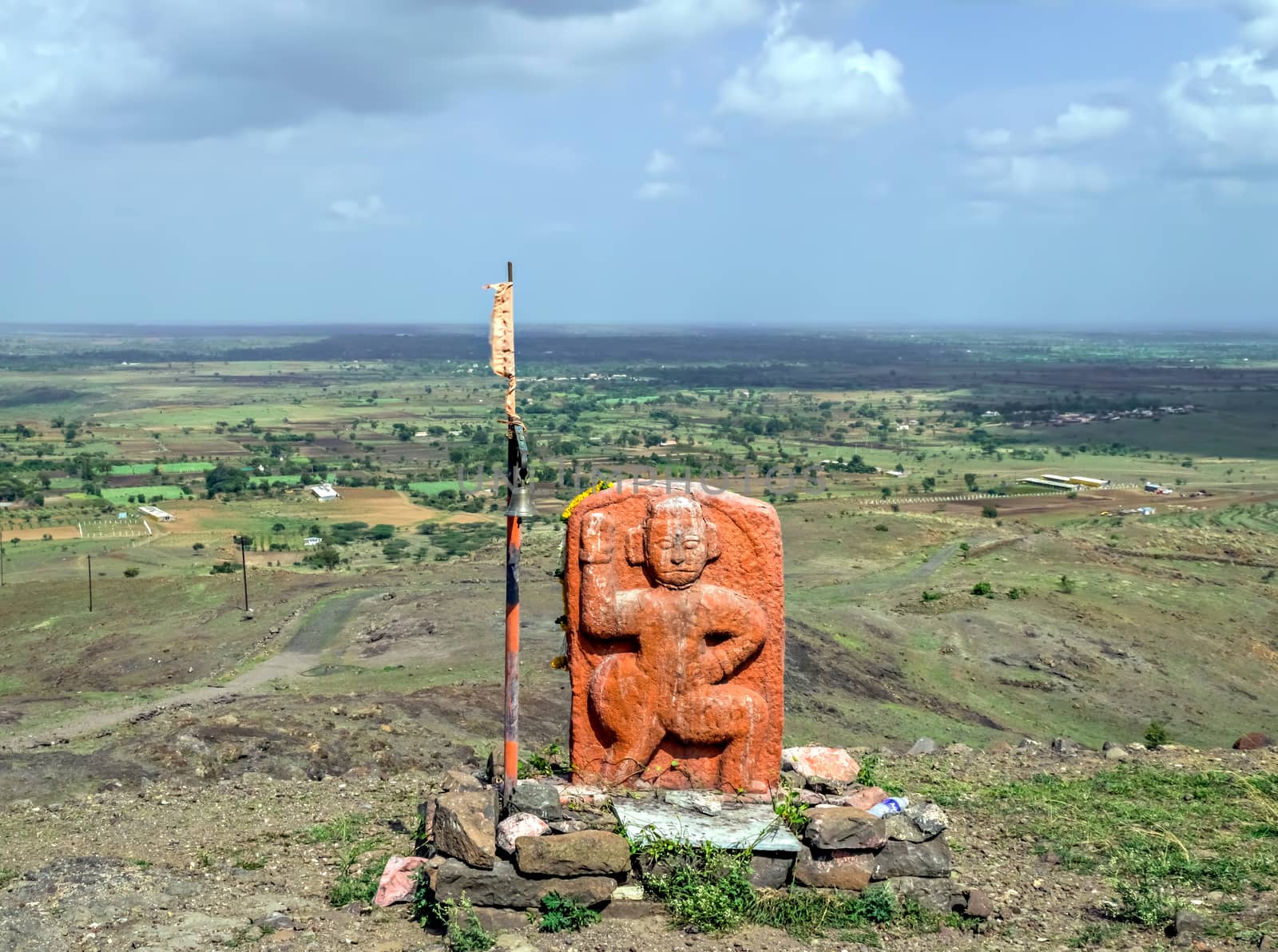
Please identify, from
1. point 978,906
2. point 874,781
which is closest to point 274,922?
point 978,906

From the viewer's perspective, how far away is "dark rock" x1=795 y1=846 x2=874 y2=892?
10.5m

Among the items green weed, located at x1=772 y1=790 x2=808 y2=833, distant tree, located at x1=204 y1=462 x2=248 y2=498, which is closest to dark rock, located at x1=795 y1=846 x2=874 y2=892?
green weed, located at x1=772 y1=790 x2=808 y2=833

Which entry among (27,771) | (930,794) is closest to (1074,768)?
(930,794)

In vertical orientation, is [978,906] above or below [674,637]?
below

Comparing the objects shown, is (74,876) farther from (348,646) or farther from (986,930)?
(348,646)

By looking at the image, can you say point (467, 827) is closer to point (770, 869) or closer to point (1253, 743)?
point (770, 869)

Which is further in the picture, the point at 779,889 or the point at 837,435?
the point at 837,435

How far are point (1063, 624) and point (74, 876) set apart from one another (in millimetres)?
24098

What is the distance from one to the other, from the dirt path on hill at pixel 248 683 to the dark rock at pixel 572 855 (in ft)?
34.5

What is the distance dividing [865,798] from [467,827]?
401 centimetres

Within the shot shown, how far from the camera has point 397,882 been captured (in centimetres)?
1059

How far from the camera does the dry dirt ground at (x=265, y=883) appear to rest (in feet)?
32.1

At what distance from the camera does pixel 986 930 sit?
33.2 feet

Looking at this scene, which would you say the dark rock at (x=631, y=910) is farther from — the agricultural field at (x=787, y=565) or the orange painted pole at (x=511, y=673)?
the agricultural field at (x=787, y=565)
